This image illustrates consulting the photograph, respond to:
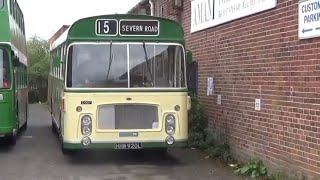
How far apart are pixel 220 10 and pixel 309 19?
4183 millimetres

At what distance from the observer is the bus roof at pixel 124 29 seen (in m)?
11.2

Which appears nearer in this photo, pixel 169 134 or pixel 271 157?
pixel 271 157

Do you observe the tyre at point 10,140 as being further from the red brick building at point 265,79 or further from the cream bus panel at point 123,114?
the red brick building at point 265,79

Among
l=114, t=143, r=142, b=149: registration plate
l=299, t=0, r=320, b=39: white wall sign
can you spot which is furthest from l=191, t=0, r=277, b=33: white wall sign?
l=114, t=143, r=142, b=149: registration plate

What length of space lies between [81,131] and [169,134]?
1.67 m

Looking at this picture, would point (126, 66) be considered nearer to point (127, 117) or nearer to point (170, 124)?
point (127, 117)

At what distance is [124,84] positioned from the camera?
36.5 ft

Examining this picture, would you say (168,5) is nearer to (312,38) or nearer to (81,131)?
(81,131)

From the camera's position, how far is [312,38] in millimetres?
8078

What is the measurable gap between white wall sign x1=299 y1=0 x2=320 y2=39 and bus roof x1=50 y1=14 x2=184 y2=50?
348 centimetres

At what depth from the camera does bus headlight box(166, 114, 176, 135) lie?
441 inches

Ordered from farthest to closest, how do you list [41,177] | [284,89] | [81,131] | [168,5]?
[168,5] → [81,131] → [41,177] → [284,89]

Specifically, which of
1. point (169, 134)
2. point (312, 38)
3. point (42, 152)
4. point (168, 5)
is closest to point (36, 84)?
point (168, 5)

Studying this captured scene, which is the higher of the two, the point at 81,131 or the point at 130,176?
the point at 81,131
